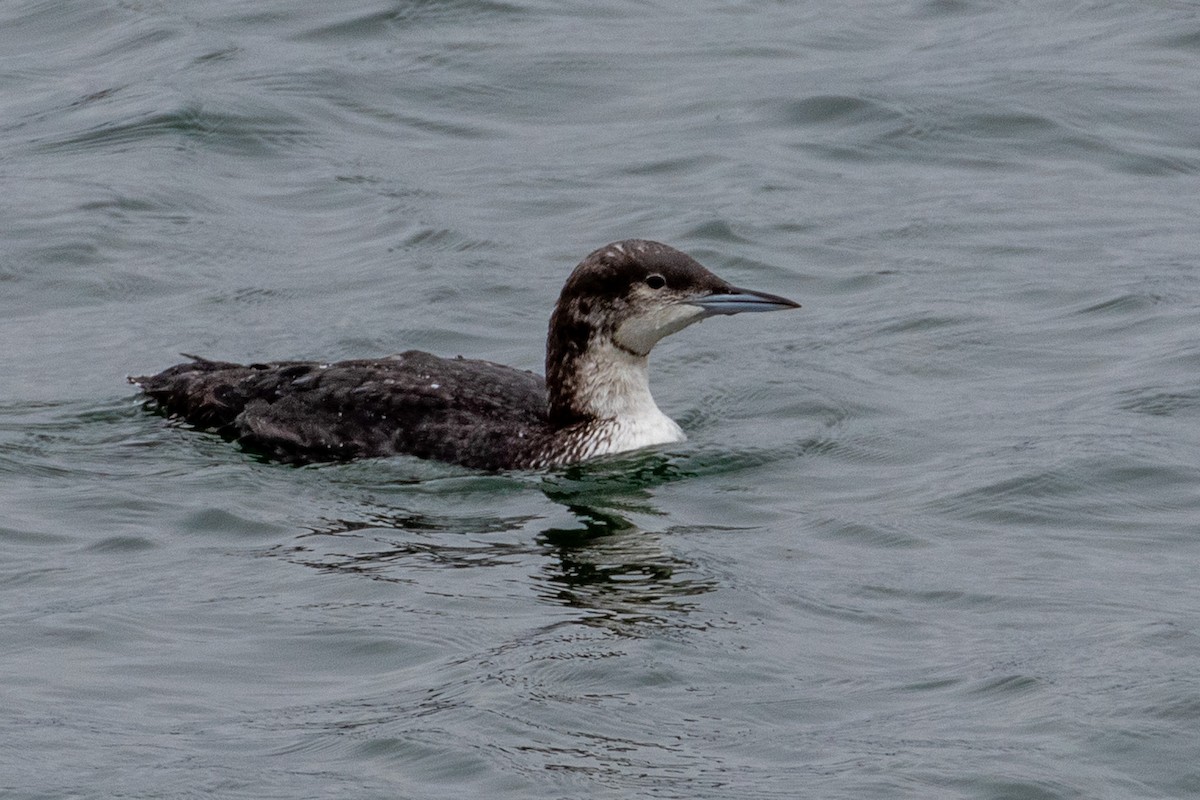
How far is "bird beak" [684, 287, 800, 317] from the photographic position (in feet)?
33.2

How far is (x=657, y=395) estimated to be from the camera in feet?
39.1

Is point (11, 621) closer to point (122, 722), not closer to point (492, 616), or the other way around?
point (122, 722)

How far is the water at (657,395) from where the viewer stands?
7551 mm

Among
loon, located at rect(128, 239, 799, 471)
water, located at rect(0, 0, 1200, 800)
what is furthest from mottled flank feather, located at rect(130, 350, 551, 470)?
water, located at rect(0, 0, 1200, 800)

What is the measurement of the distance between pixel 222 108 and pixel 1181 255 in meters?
6.67

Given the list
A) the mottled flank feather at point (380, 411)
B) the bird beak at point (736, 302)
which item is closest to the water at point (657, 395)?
the mottled flank feather at point (380, 411)

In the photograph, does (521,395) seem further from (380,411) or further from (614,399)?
(380,411)

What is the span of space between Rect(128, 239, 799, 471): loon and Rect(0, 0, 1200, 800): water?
0.16m

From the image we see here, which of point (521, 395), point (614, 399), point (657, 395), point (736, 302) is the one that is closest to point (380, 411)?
point (521, 395)

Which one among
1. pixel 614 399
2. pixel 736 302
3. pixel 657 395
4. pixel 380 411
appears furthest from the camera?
pixel 657 395

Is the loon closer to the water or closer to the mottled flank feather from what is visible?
the mottled flank feather

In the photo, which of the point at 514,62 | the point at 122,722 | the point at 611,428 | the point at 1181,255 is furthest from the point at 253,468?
the point at 514,62

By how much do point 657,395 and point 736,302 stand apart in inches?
69.9

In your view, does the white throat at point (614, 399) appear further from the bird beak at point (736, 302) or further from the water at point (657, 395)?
the bird beak at point (736, 302)
